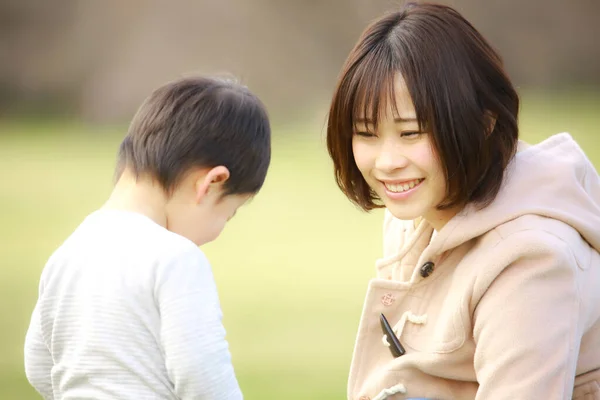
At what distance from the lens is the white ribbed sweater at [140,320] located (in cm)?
163

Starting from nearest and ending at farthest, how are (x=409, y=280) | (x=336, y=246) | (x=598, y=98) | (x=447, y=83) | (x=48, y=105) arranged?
(x=447, y=83) < (x=409, y=280) < (x=336, y=246) < (x=598, y=98) < (x=48, y=105)

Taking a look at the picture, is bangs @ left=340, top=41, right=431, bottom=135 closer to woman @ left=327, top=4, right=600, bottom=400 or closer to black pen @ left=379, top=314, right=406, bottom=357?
woman @ left=327, top=4, right=600, bottom=400

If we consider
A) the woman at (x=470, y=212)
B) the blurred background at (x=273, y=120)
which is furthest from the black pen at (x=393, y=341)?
the blurred background at (x=273, y=120)

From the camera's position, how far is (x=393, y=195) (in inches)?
73.9

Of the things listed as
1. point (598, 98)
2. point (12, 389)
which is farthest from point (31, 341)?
point (598, 98)

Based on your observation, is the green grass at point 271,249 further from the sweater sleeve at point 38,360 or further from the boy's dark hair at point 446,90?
the sweater sleeve at point 38,360

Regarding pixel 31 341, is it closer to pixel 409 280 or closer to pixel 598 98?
pixel 409 280

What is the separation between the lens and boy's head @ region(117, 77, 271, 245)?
1794 mm

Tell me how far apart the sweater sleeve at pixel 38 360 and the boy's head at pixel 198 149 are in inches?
13.1

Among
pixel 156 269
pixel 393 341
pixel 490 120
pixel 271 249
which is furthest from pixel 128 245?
pixel 271 249

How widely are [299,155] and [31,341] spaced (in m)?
6.52

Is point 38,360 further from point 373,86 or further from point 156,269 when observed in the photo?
point 373,86

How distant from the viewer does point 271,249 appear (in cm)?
564

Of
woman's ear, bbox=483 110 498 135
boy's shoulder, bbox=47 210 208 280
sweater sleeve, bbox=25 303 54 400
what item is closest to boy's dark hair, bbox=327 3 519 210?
woman's ear, bbox=483 110 498 135
